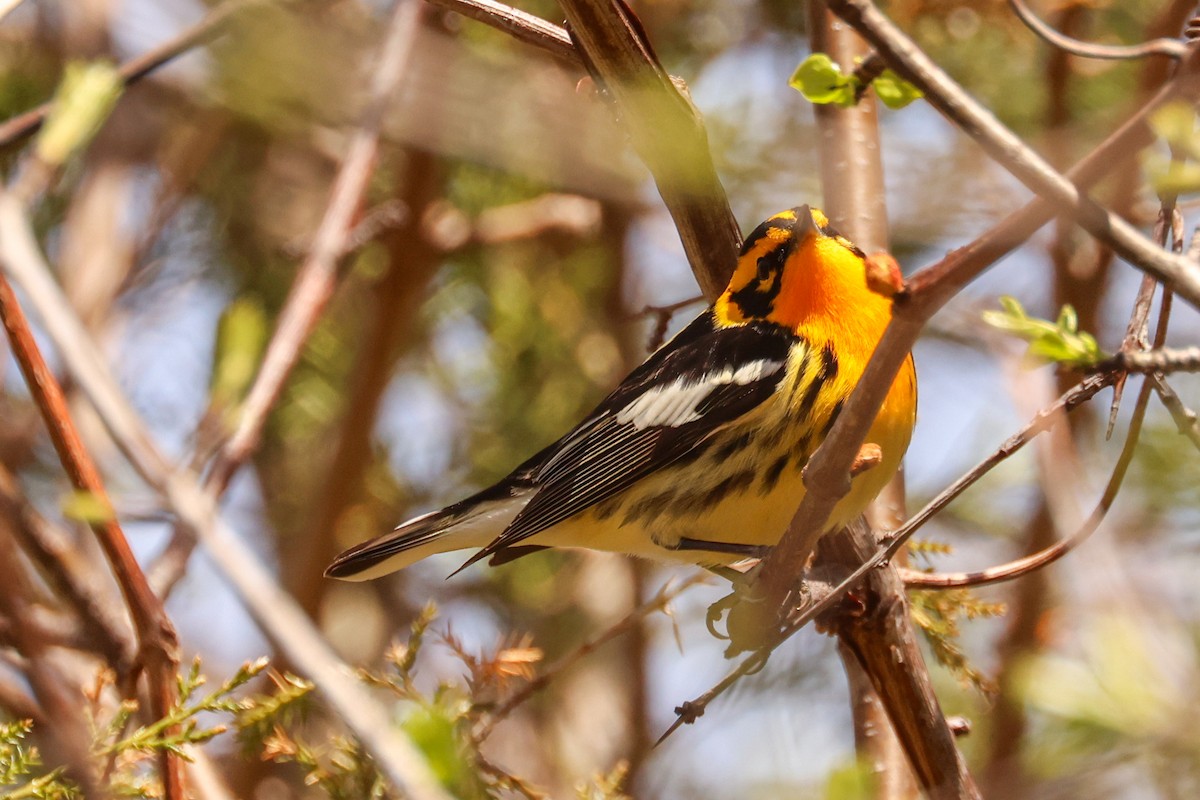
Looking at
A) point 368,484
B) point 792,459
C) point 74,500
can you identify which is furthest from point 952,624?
point 368,484

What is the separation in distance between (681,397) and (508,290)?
5.64 feet

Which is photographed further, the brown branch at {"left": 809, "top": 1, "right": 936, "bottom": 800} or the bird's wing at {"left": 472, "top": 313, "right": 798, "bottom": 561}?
the bird's wing at {"left": 472, "top": 313, "right": 798, "bottom": 561}

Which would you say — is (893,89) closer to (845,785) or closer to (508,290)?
(845,785)

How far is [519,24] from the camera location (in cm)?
199

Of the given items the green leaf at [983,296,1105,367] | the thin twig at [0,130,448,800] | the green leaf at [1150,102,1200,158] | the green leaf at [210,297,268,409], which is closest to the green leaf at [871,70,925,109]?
the green leaf at [983,296,1105,367]

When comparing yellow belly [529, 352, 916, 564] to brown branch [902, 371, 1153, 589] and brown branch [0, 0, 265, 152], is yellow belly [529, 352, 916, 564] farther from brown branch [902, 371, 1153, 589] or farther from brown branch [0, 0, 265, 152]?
brown branch [0, 0, 265, 152]

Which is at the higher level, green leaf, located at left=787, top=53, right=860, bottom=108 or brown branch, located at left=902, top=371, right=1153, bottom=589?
green leaf, located at left=787, top=53, right=860, bottom=108

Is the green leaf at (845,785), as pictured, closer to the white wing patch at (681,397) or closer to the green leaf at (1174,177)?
the green leaf at (1174,177)

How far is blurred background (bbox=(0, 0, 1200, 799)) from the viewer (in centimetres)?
290

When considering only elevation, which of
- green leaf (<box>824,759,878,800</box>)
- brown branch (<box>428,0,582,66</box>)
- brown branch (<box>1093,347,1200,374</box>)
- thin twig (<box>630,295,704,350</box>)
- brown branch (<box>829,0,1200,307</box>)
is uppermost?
brown branch (<box>428,0,582,66</box>)

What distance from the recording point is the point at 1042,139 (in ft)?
9.16

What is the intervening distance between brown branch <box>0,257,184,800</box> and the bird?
2.44ft

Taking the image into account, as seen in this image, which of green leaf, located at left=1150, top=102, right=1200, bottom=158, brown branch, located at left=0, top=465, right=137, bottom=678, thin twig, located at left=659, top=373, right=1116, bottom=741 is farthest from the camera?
brown branch, located at left=0, top=465, right=137, bottom=678

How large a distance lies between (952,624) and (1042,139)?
1.14 metres
